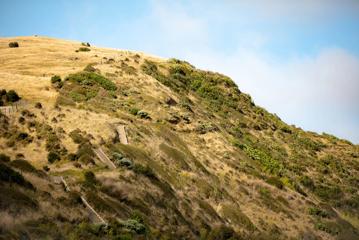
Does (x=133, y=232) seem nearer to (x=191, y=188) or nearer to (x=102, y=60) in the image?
(x=191, y=188)

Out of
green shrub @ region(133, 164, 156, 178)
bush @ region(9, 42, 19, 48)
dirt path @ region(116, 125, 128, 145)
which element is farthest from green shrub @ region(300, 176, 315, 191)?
bush @ region(9, 42, 19, 48)

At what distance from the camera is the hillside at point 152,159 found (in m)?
27.5

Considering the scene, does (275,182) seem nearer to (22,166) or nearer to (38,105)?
(38,105)

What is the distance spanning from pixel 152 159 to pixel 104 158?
7.93 meters

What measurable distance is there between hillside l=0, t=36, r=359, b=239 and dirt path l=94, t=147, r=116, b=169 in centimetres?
10

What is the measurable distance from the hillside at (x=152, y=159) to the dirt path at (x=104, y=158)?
0.32 feet

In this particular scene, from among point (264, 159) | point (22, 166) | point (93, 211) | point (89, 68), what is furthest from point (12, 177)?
point (264, 159)

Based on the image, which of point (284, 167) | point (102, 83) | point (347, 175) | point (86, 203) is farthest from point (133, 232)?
point (347, 175)

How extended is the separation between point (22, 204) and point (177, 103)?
154ft

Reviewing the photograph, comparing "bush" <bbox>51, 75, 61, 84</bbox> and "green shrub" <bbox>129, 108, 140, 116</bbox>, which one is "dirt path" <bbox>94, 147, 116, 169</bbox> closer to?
"green shrub" <bbox>129, 108, 140, 116</bbox>

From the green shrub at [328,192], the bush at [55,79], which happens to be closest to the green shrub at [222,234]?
the green shrub at [328,192]

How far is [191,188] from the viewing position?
45062 mm

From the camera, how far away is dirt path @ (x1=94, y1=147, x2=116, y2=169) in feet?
124

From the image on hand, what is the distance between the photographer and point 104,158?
126ft
